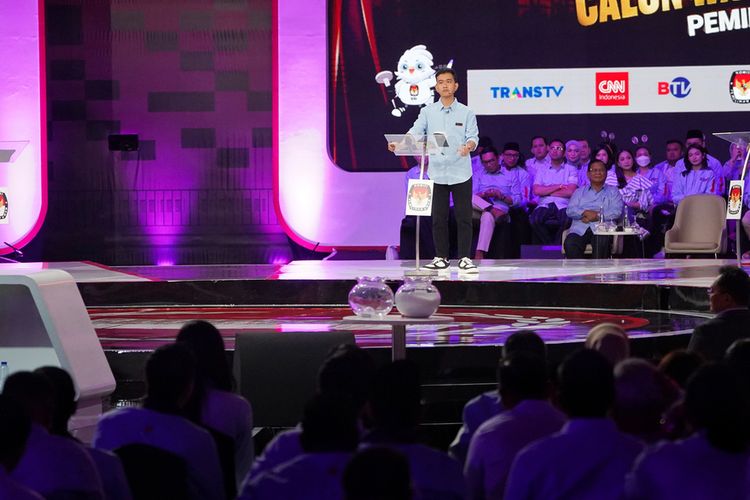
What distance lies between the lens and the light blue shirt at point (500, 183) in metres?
10.8

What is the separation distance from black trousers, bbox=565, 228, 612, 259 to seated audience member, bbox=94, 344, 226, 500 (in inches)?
307

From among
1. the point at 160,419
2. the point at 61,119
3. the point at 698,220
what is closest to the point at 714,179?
the point at 698,220

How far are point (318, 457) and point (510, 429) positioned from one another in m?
0.58

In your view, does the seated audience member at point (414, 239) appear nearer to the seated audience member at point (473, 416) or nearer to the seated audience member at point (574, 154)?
the seated audience member at point (574, 154)

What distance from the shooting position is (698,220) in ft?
32.7

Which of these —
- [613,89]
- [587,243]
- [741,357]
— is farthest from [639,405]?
[613,89]

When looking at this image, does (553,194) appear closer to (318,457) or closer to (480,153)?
(480,153)

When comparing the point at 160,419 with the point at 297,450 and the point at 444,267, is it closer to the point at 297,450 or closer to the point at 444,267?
the point at 297,450

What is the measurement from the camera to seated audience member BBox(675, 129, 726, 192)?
10.6m

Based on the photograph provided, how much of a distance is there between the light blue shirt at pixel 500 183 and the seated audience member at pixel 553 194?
0.19 m

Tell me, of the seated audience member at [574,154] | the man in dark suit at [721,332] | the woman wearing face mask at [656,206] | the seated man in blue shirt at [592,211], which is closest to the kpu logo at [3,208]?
the seated man in blue shirt at [592,211]

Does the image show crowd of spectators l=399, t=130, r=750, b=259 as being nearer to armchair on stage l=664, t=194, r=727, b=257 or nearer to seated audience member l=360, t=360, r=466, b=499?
armchair on stage l=664, t=194, r=727, b=257

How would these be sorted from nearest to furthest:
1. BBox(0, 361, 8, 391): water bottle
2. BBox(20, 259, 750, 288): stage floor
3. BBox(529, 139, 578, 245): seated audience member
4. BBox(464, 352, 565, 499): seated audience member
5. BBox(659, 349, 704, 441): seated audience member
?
BBox(659, 349, 704, 441): seated audience member → BBox(464, 352, 565, 499): seated audience member → BBox(0, 361, 8, 391): water bottle → BBox(20, 259, 750, 288): stage floor → BBox(529, 139, 578, 245): seated audience member

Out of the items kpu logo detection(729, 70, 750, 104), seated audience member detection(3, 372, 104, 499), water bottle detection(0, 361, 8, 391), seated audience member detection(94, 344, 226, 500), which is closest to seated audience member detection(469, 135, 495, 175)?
kpu logo detection(729, 70, 750, 104)
